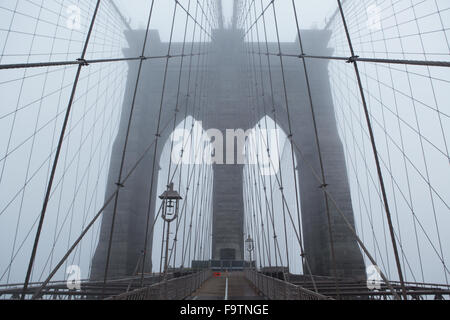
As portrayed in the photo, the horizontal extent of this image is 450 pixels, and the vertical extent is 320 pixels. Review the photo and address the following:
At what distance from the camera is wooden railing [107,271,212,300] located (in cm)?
330

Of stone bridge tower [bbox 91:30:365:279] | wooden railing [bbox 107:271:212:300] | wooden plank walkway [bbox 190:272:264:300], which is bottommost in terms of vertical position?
wooden plank walkway [bbox 190:272:264:300]

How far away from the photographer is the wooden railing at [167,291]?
330cm

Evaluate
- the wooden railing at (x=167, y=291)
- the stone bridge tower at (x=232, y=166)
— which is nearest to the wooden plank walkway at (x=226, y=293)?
the wooden railing at (x=167, y=291)

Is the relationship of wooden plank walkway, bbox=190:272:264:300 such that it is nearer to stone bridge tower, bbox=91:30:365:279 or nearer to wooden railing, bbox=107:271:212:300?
wooden railing, bbox=107:271:212:300

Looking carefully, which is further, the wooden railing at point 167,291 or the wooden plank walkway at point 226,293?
the wooden plank walkway at point 226,293

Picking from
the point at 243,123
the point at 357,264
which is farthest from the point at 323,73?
the point at 357,264

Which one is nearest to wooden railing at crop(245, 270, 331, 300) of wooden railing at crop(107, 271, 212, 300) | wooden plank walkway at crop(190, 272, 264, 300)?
wooden plank walkway at crop(190, 272, 264, 300)

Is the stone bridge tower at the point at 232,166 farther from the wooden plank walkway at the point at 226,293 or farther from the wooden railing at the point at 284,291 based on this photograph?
the wooden railing at the point at 284,291

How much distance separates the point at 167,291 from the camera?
181 inches

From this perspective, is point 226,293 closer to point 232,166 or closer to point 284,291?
point 284,291

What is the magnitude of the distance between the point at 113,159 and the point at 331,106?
594 inches

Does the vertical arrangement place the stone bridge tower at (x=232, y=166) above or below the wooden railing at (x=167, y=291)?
above

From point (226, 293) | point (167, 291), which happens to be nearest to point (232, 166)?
point (226, 293)

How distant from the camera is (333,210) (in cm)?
1617
